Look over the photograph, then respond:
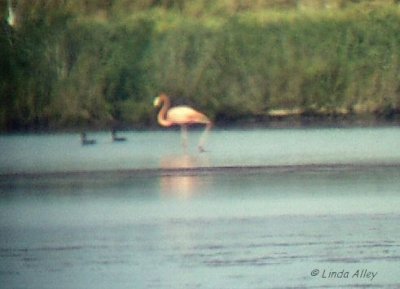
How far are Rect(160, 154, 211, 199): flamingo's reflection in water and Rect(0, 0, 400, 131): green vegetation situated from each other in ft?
29.4

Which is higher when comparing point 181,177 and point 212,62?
Result: point 181,177

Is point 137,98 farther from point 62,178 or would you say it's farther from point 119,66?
point 62,178

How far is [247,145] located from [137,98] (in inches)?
323

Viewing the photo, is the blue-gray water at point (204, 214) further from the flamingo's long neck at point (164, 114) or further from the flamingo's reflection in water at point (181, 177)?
the flamingo's long neck at point (164, 114)

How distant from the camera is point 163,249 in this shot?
1186 centimetres

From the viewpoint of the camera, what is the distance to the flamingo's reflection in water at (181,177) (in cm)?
1620

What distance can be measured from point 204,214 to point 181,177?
12.2 ft

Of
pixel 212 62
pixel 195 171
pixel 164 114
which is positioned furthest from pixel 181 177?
pixel 212 62

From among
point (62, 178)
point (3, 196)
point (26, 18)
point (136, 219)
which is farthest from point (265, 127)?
point (136, 219)

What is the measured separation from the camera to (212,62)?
30500 mm

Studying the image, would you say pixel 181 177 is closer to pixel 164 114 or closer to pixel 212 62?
pixel 164 114

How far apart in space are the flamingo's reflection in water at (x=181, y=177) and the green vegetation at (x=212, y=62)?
8.98 meters

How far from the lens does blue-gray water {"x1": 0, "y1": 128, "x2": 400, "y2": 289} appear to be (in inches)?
424

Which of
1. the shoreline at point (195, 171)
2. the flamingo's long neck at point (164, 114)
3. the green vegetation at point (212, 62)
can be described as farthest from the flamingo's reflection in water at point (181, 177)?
the green vegetation at point (212, 62)
